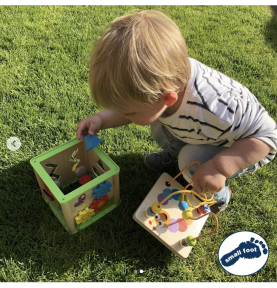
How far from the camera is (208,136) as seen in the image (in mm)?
1038

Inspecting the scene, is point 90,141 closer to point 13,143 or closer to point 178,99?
point 178,99

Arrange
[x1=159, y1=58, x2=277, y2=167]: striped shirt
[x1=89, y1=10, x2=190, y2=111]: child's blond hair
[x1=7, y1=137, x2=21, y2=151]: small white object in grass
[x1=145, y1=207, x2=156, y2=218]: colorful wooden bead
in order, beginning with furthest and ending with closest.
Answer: [x1=7, y1=137, x2=21, y2=151]: small white object in grass < [x1=145, y1=207, x2=156, y2=218]: colorful wooden bead < [x1=159, y1=58, x2=277, y2=167]: striped shirt < [x1=89, y1=10, x2=190, y2=111]: child's blond hair

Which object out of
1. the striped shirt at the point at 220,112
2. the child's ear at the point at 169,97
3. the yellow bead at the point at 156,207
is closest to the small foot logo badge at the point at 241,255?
the yellow bead at the point at 156,207

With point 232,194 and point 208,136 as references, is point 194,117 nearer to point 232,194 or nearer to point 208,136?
point 208,136

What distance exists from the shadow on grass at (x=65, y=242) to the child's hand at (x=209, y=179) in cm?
41

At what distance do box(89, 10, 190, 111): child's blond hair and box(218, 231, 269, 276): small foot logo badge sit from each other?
695mm

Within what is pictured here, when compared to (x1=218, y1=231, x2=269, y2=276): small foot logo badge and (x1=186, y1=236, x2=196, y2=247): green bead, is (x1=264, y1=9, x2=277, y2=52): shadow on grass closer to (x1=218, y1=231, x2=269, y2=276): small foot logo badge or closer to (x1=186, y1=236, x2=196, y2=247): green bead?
(x1=218, y1=231, x2=269, y2=276): small foot logo badge

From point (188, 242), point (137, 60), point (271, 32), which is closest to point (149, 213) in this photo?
point (188, 242)

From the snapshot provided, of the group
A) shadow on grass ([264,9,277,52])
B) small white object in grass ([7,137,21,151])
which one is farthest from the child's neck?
shadow on grass ([264,9,277,52])

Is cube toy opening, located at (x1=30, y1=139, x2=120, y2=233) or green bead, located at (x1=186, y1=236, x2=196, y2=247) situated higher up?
cube toy opening, located at (x1=30, y1=139, x2=120, y2=233)

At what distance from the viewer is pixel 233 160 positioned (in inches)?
37.9

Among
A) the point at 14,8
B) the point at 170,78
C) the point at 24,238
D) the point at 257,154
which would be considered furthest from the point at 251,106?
the point at 14,8

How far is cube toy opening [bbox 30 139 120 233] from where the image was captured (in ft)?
3.54

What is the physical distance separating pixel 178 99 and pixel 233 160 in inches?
11.1
